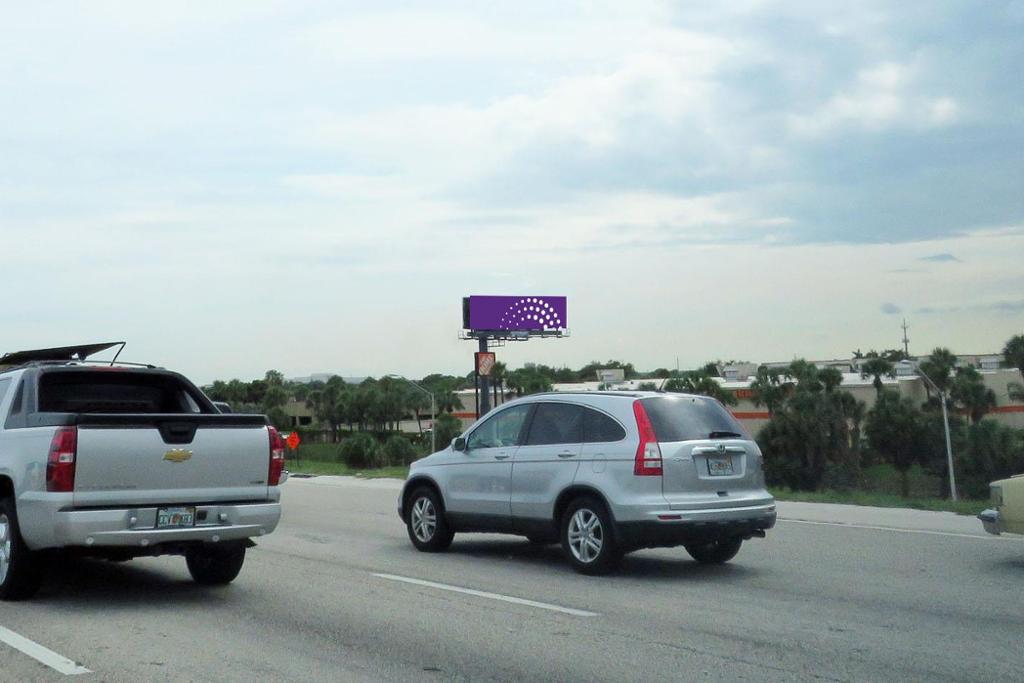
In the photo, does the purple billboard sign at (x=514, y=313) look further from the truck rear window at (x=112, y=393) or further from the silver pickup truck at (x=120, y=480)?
the silver pickup truck at (x=120, y=480)

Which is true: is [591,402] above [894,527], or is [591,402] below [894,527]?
above

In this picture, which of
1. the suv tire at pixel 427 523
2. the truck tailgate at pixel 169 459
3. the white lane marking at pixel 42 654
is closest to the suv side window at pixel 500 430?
the suv tire at pixel 427 523

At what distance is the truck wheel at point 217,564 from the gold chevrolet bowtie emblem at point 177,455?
120cm

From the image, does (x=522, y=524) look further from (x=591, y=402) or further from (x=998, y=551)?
(x=998, y=551)

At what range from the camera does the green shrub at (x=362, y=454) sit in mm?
72125

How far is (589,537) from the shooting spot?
433 inches

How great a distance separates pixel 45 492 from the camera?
8711 mm

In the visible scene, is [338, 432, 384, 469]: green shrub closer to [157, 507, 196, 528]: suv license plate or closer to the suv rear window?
the suv rear window

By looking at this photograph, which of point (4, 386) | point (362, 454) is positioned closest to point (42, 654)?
point (4, 386)

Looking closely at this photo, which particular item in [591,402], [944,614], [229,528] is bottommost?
[944,614]

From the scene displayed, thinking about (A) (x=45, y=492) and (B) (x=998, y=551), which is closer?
(A) (x=45, y=492)

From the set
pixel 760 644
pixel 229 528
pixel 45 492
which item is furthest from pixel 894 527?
pixel 45 492

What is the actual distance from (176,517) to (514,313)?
249ft

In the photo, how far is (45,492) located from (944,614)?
6986 mm
